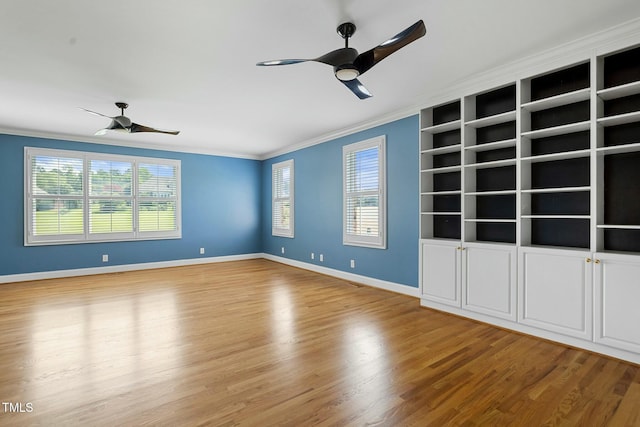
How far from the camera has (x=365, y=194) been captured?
5.24 m

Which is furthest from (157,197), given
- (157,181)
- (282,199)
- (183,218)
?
(282,199)

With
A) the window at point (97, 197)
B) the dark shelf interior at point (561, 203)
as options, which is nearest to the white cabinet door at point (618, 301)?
the dark shelf interior at point (561, 203)

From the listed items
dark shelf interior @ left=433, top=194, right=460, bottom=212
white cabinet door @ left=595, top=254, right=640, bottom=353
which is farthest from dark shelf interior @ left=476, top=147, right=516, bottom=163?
white cabinet door @ left=595, top=254, right=640, bottom=353

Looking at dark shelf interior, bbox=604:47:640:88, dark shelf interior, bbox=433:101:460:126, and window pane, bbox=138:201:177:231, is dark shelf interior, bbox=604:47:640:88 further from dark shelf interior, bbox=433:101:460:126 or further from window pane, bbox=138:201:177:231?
window pane, bbox=138:201:177:231

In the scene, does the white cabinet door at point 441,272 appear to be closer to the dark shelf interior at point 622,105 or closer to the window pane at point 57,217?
the dark shelf interior at point 622,105

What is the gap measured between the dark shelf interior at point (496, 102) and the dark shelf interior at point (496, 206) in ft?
3.18

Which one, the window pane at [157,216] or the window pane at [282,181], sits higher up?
the window pane at [282,181]

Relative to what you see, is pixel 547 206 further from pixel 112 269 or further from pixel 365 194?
pixel 112 269

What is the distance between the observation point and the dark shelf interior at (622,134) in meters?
2.68

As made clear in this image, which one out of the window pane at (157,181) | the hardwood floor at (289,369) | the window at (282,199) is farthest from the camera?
the window at (282,199)

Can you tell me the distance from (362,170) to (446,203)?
1.61 m

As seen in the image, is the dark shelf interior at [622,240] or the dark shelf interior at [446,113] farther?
the dark shelf interior at [446,113]

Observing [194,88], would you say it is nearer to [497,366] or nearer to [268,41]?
[268,41]

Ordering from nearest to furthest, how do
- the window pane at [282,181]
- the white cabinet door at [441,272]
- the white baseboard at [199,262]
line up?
the white cabinet door at [441,272]
the white baseboard at [199,262]
the window pane at [282,181]
